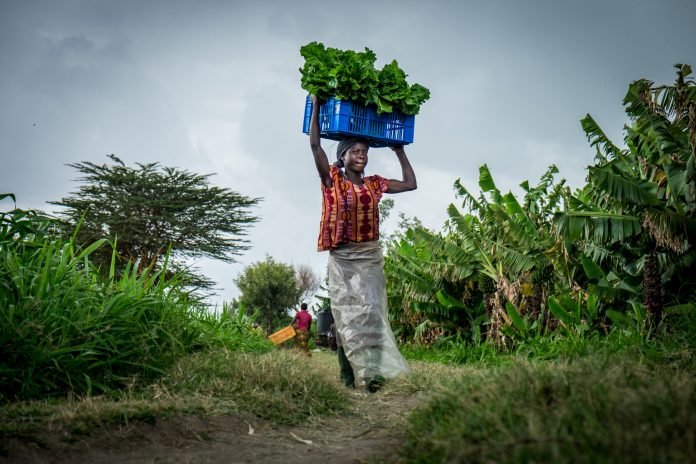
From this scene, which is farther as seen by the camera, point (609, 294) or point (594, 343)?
point (609, 294)

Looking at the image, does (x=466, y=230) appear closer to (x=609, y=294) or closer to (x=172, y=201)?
(x=609, y=294)

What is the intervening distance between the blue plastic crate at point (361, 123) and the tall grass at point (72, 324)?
2.39 meters

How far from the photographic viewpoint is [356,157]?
6.83m

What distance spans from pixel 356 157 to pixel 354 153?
0.15 ft

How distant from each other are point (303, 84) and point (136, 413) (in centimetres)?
377

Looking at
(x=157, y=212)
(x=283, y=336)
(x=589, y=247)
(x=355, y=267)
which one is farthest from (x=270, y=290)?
(x=355, y=267)

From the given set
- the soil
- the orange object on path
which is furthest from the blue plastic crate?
the orange object on path

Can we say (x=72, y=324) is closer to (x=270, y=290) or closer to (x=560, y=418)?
(x=560, y=418)

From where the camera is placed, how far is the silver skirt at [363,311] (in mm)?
6559

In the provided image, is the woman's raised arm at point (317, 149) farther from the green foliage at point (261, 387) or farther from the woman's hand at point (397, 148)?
the green foliage at point (261, 387)

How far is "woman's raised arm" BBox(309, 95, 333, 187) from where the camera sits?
6551mm

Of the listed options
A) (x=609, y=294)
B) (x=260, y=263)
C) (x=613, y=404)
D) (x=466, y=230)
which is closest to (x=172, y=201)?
(x=260, y=263)

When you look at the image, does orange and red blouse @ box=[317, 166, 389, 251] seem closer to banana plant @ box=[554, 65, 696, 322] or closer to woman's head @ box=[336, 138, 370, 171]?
woman's head @ box=[336, 138, 370, 171]

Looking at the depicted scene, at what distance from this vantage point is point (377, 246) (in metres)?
6.85
